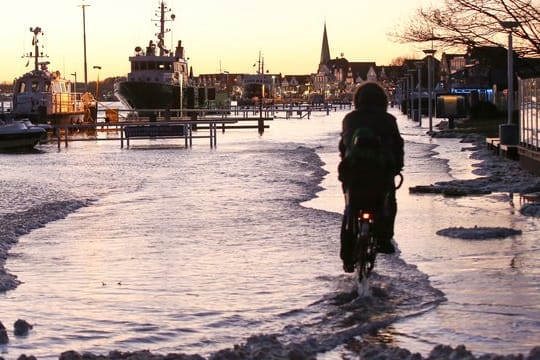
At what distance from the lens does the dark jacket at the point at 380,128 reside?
8.23 metres

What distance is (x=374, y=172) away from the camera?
8.01 meters

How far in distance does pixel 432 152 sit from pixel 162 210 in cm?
1729

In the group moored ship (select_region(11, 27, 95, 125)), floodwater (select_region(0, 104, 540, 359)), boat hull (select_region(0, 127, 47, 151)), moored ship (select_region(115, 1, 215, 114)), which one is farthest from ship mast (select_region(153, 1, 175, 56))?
floodwater (select_region(0, 104, 540, 359))

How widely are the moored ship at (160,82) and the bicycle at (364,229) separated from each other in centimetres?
7170

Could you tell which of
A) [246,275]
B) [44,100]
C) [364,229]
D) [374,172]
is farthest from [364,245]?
[44,100]

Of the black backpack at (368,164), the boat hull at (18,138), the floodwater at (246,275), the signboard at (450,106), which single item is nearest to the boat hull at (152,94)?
the signboard at (450,106)

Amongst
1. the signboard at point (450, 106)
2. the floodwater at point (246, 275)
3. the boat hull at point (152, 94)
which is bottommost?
the floodwater at point (246, 275)

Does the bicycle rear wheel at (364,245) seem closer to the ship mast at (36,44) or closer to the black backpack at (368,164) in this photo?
the black backpack at (368,164)

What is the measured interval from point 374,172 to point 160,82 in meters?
78.2

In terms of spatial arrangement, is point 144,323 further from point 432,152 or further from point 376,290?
point 432,152

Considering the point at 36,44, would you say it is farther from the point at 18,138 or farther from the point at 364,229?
the point at 364,229

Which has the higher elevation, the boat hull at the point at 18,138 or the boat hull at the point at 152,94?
the boat hull at the point at 152,94

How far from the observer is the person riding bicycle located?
26.5 feet

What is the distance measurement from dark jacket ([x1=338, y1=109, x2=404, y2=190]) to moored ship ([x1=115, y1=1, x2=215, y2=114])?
71.7 m
